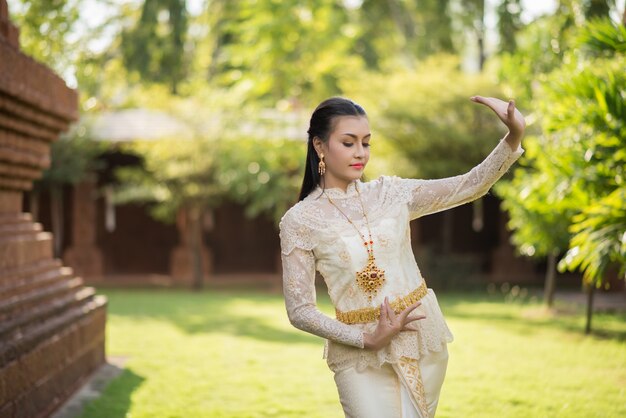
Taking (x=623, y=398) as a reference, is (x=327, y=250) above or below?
above

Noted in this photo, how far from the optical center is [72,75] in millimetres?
14781

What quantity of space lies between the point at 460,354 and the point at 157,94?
11277 millimetres

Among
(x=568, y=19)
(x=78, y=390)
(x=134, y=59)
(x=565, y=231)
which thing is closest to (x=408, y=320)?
(x=78, y=390)

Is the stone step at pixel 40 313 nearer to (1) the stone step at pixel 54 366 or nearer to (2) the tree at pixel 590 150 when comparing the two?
(1) the stone step at pixel 54 366

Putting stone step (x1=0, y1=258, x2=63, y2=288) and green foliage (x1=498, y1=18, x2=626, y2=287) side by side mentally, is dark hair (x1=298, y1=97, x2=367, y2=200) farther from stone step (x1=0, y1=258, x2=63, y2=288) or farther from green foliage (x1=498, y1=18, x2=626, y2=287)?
green foliage (x1=498, y1=18, x2=626, y2=287)

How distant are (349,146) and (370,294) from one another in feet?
1.94

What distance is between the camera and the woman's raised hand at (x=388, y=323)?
10.2 feet

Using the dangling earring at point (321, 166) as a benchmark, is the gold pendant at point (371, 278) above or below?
below

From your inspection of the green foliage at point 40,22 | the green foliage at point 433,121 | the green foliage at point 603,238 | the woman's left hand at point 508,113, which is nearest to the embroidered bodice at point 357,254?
the woman's left hand at point 508,113

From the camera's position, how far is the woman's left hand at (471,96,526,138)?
319 cm

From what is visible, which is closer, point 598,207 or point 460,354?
point 598,207

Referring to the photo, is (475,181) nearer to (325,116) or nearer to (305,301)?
(325,116)

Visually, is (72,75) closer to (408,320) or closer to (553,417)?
(553,417)

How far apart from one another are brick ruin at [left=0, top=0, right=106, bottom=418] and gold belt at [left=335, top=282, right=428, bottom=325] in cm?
232
